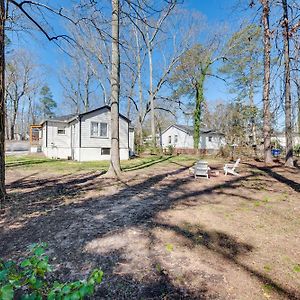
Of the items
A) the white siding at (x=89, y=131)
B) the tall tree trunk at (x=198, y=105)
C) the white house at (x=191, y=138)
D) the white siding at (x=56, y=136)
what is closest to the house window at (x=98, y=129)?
the white siding at (x=89, y=131)

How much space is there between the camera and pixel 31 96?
41.8m

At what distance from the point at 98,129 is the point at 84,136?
1474mm

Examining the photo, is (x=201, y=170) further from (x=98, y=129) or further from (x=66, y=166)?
(x=98, y=129)

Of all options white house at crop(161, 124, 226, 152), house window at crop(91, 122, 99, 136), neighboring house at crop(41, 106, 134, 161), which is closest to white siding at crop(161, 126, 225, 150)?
white house at crop(161, 124, 226, 152)

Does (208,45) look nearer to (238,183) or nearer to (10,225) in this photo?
(238,183)

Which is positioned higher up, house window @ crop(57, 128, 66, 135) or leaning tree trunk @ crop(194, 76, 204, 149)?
leaning tree trunk @ crop(194, 76, 204, 149)

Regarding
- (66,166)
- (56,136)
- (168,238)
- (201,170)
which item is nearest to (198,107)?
(56,136)

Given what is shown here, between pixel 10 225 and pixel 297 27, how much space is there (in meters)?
6.94

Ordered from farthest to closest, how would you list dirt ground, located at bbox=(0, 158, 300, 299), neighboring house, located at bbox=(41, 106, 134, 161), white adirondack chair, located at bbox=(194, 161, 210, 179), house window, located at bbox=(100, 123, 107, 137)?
house window, located at bbox=(100, 123, 107, 137)
neighboring house, located at bbox=(41, 106, 134, 161)
white adirondack chair, located at bbox=(194, 161, 210, 179)
dirt ground, located at bbox=(0, 158, 300, 299)

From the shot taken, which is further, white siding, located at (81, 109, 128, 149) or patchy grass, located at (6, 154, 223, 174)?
white siding, located at (81, 109, 128, 149)

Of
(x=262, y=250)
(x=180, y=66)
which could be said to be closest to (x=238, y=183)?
(x=262, y=250)

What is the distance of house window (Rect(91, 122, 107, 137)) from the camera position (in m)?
18.5

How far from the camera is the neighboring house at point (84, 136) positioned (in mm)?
17828

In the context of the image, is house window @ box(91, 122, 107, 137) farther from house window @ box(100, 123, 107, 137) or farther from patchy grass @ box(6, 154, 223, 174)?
patchy grass @ box(6, 154, 223, 174)
